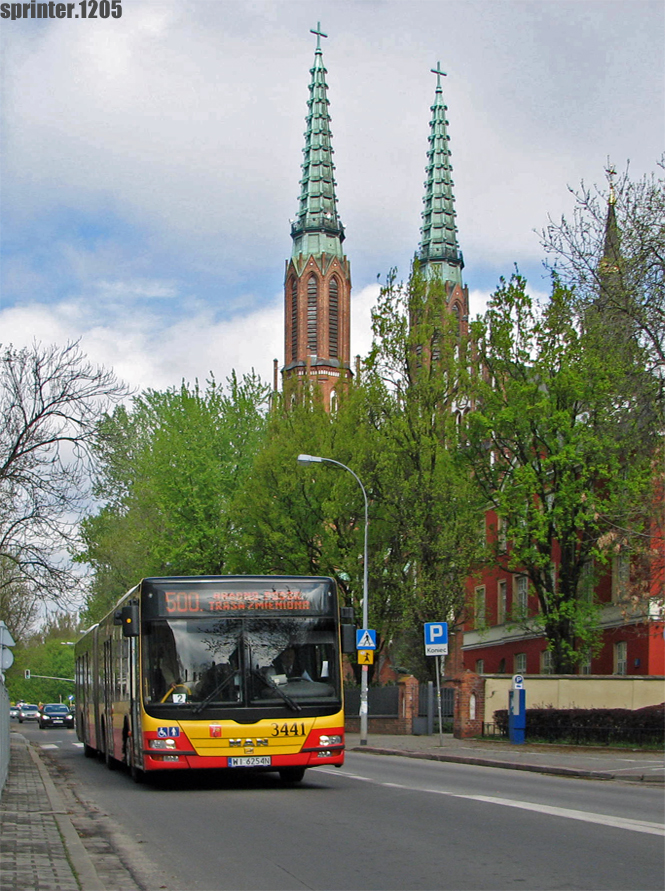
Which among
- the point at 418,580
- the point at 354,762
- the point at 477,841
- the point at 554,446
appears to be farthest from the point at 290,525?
the point at 477,841

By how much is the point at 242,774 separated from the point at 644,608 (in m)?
20.2

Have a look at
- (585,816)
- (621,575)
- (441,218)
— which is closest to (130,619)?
(585,816)

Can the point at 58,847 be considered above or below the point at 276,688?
below

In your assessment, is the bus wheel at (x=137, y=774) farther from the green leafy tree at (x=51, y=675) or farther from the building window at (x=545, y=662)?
the green leafy tree at (x=51, y=675)

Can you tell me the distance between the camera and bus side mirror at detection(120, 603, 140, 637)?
16359 millimetres

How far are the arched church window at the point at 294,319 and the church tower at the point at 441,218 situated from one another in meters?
13.3

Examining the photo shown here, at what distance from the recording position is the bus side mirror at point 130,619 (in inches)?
644

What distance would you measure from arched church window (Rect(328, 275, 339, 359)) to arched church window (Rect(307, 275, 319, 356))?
1141mm

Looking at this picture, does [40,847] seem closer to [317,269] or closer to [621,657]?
[621,657]

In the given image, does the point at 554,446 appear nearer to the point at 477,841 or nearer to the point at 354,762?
the point at 354,762

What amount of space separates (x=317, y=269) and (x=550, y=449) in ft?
211

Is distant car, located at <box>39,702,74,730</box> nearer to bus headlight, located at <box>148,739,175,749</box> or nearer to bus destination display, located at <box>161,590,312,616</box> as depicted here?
bus destination display, located at <box>161,590,312,616</box>

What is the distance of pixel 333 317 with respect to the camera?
330ft

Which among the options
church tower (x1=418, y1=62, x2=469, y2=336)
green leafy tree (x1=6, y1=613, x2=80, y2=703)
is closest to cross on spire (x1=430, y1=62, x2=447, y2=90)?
church tower (x1=418, y1=62, x2=469, y2=336)
